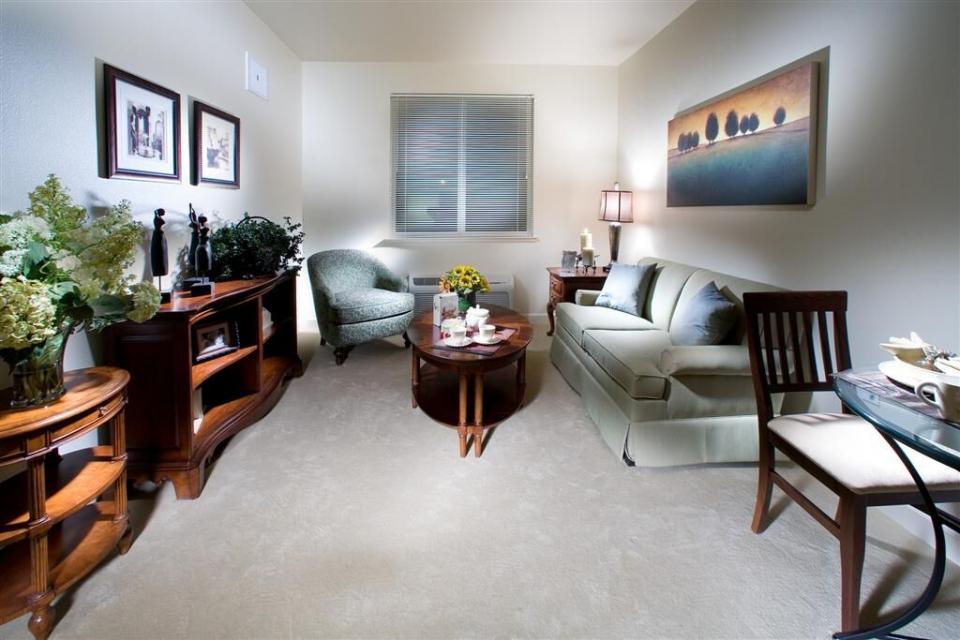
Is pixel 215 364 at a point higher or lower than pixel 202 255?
lower

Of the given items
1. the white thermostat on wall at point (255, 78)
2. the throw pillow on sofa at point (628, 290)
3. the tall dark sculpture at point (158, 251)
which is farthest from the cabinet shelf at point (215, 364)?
the throw pillow on sofa at point (628, 290)

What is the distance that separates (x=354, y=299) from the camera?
435 centimetres

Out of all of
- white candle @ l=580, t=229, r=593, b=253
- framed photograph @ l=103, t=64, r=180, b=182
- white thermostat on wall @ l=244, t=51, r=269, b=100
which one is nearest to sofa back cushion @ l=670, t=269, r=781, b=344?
white candle @ l=580, t=229, r=593, b=253

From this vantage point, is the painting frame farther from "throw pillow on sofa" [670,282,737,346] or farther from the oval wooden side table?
"throw pillow on sofa" [670,282,737,346]

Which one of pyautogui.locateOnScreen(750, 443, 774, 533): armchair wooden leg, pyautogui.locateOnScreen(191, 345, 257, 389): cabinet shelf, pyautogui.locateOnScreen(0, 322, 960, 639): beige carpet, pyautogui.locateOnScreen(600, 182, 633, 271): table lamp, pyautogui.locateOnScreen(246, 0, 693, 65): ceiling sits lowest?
pyautogui.locateOnScreen(0, 322, 960, 639): beige carpet

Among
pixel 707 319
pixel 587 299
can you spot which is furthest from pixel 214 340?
pixel 587 299

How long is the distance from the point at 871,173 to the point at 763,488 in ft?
4.77

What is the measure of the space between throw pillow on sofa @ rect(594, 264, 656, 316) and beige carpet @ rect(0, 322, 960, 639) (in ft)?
4.74

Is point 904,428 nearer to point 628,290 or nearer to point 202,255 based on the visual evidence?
point 628,290

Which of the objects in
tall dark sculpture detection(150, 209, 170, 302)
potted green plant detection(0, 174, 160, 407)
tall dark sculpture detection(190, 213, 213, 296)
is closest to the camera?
potted green plant detection(0, 174, 160, 407)

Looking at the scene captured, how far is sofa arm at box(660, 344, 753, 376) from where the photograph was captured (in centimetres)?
245

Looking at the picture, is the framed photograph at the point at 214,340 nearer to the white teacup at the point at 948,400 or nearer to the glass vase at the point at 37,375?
the glass vase at the point at 37,375

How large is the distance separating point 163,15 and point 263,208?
177cm

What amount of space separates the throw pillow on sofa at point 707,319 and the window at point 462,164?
9.81 feet
